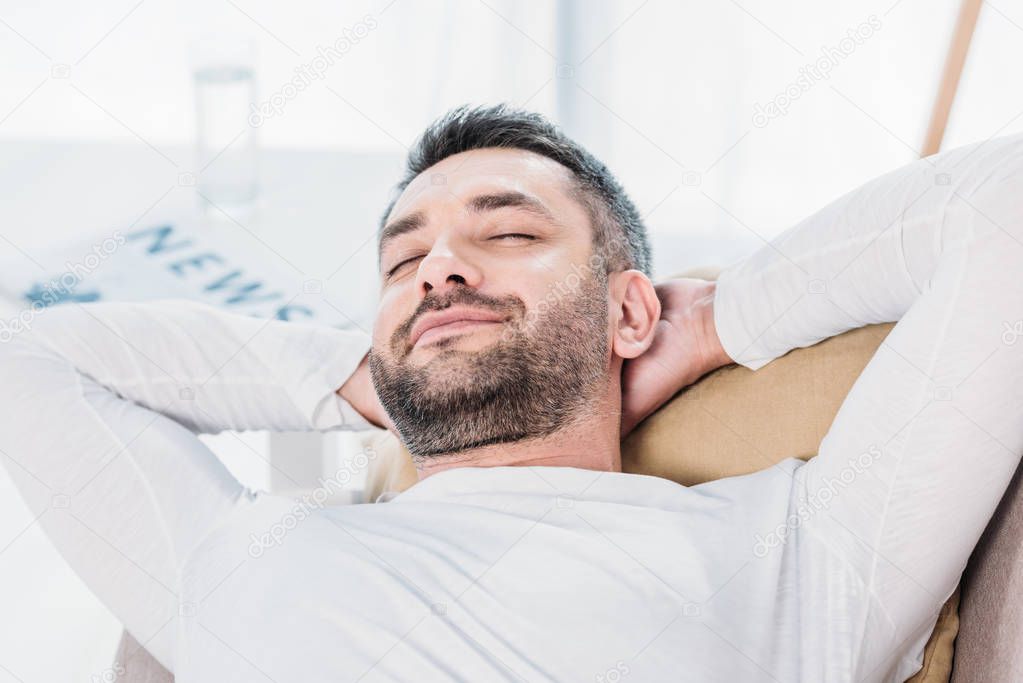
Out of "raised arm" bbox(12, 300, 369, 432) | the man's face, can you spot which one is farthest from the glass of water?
the man's face

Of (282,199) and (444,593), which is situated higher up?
A: (282,199)

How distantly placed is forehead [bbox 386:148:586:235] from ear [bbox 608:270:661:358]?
0.10 metres

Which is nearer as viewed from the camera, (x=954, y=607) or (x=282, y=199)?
(x=954, y=607)

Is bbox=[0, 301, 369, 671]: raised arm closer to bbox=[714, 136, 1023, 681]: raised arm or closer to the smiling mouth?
the smiling mouth

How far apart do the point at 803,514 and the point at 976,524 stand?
16 centimetres

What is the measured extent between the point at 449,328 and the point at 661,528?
33cm

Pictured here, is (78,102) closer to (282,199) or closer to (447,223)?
(282,199)

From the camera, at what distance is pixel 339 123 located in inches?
97.8

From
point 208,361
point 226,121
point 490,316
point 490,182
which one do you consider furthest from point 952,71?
point 226,121

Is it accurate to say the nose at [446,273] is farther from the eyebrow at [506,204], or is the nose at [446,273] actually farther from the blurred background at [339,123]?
the blurred background at [339,123]

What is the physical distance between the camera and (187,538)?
102 centimetres

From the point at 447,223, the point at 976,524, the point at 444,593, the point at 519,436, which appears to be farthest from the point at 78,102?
the point at 976,524

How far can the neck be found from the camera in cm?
107

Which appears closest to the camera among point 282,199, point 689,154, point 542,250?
point 542,250
